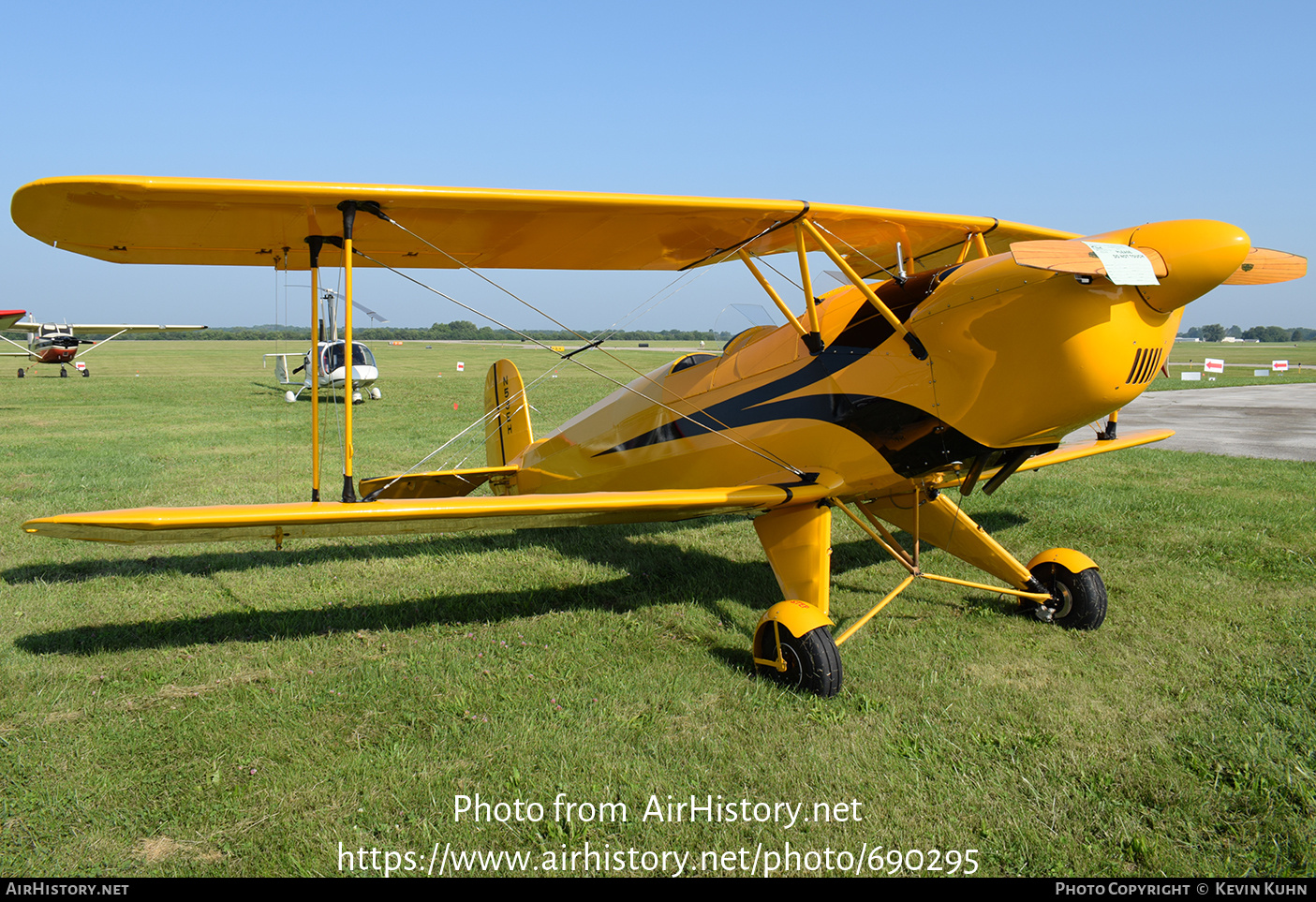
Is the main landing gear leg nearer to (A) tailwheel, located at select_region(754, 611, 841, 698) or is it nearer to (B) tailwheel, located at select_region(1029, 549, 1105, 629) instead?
(A) tailwheel, located at select_region(754, 611, 841, 698)

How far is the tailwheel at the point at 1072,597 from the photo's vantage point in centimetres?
469

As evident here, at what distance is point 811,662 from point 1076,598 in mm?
2101

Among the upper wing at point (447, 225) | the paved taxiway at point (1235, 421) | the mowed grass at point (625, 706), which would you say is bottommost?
the mowed grass at point (625, 706)

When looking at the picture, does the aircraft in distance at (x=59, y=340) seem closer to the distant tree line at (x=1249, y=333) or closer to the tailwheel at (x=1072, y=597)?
the tailwheel at (x=1072, y=597)

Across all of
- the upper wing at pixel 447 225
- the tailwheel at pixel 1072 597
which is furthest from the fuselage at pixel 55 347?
the tailwheel at pixel 1072 597

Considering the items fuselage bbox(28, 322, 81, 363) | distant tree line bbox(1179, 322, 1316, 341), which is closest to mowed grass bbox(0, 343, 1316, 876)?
fuselage bbox(28, 322, 81, 363)

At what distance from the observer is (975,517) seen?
291 inches

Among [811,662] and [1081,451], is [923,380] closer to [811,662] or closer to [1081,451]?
[811,662]

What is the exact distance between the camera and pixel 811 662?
12.5 feet

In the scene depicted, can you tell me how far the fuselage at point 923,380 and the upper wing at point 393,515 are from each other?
411 millimetres

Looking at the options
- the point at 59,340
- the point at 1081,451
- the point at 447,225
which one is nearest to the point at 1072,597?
the point at 1081,451

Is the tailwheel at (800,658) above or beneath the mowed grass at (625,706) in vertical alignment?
above

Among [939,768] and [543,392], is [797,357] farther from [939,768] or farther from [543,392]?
[543,392]

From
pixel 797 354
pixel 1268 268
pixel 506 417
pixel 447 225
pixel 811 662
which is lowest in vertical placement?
pixel 811 662
